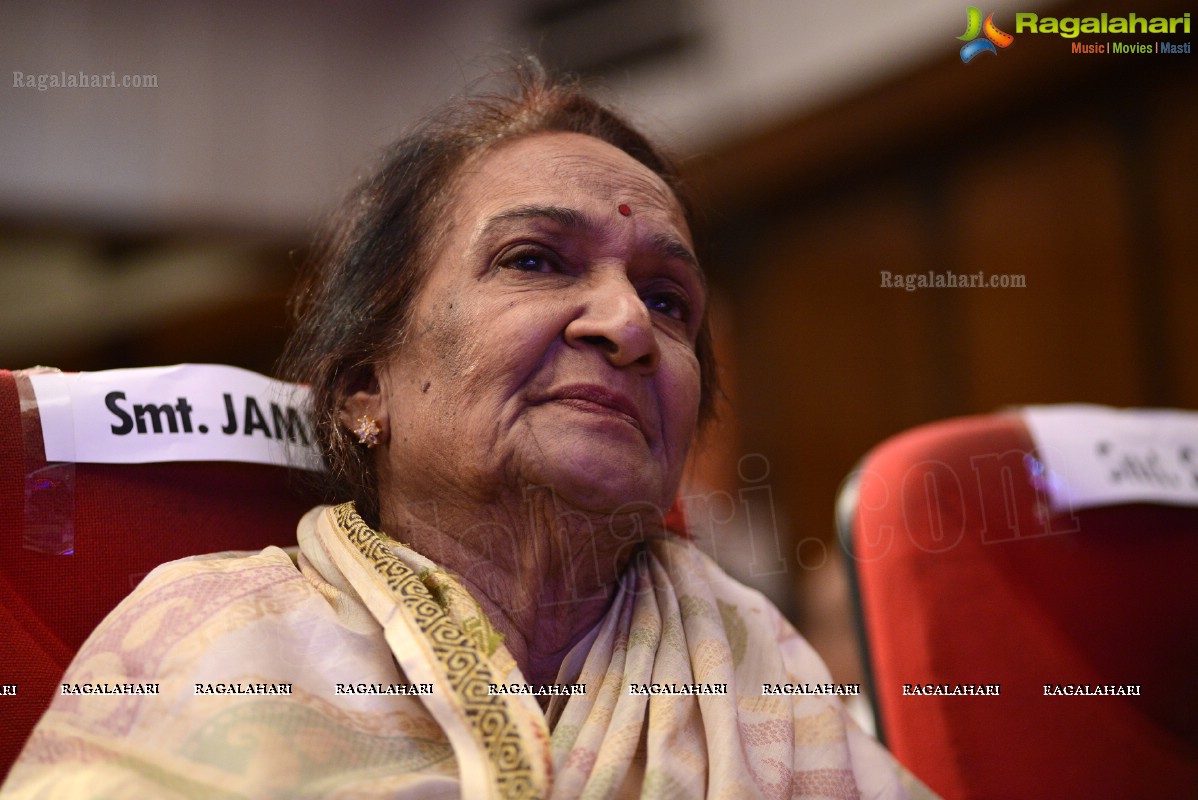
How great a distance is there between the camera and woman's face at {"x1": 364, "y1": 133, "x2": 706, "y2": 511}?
1.22m

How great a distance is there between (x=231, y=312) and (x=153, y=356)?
15.0 inches

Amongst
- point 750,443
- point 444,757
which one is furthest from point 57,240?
point 444,757

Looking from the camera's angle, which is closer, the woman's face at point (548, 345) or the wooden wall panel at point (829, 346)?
the woman's face at point (548, 345)

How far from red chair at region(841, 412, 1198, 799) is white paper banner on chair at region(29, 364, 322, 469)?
0.95m

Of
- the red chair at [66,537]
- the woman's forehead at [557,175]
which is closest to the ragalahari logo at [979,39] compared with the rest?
the woman's forehead at [557,175]

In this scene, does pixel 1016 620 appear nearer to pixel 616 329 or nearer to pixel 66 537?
pixel 616 329

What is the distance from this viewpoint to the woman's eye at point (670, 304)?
58.2 inches

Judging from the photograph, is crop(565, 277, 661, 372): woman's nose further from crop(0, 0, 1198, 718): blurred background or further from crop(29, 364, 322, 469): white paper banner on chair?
crop(0, 0, 1198, 718): blurred background

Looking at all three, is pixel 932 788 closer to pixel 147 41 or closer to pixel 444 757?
pixel 444 757

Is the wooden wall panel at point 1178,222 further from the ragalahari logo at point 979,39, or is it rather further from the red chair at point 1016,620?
the red chair at point 1016,620

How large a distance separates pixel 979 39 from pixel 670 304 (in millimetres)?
2720

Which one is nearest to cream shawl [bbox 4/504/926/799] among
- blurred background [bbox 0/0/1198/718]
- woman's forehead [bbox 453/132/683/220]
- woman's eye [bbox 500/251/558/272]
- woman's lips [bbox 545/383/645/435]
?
woman's lips [bbox 545/383/645/435]

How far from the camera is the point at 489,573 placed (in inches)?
50.6

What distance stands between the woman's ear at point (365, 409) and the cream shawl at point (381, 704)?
0.14 metres
